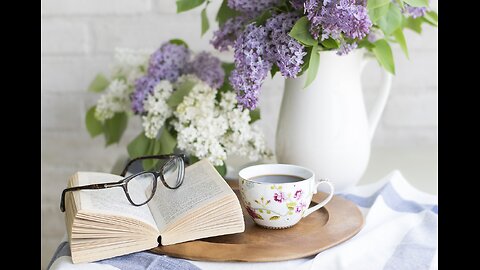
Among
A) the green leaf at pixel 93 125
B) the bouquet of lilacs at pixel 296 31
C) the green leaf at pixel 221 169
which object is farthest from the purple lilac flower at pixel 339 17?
the green leaf at pixel 93 125

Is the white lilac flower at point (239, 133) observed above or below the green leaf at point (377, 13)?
below

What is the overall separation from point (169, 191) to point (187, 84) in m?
0.25

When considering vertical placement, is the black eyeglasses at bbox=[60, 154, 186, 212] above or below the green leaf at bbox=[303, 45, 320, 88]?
below

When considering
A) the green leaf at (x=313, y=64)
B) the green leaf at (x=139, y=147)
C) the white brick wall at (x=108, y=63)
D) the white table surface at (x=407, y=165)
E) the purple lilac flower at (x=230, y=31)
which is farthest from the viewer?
the white brick wall at (x=108, y=63)

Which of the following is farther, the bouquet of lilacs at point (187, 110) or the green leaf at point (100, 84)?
the green leaf at point (100, 84)

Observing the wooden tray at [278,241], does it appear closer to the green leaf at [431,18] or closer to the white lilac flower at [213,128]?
the white lilac flower at [213,128]

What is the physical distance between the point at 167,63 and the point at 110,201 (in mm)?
346

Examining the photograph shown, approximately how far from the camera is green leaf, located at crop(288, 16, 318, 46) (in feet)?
2.63

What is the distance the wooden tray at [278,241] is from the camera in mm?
745

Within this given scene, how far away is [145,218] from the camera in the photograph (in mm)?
759

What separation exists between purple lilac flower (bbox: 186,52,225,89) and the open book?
26 cm

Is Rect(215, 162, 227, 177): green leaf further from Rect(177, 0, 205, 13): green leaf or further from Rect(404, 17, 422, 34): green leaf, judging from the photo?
Rect(404, 17, 422, 34): green leaf

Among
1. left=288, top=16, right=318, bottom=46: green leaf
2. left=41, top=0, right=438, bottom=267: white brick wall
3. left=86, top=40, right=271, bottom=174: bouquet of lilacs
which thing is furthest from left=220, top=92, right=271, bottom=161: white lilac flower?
left=41, top=0, right=438, bottom=267: white brick wall

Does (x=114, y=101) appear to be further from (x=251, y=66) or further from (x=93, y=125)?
(x=251, y=66)
